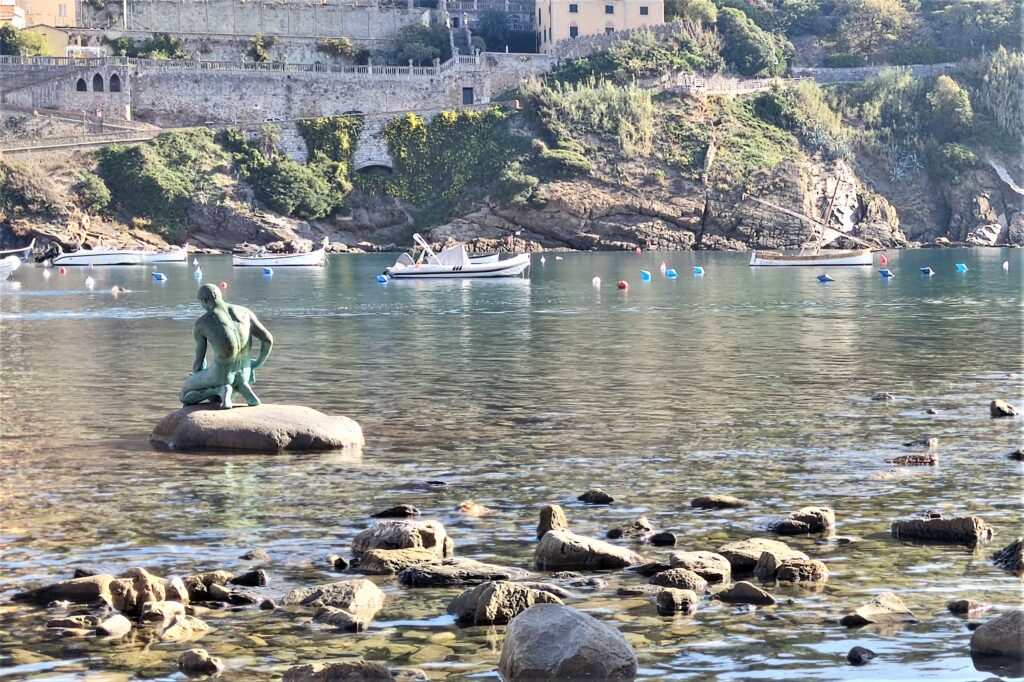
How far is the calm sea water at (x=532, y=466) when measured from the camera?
476 inches

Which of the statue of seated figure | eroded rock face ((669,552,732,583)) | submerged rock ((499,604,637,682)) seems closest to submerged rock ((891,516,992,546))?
eroded rock face ((669,552,732,583))

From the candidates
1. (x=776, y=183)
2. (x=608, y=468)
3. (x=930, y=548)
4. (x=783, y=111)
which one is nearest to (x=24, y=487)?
(x=608, y=468)

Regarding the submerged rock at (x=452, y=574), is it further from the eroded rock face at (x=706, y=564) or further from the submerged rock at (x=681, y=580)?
the eroded rock face at (x=706, y=564)

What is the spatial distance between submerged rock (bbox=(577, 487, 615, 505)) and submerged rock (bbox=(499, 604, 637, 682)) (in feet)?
20.5

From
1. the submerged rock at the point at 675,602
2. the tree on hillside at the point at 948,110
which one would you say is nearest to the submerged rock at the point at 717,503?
the submerged rock at the point at 675,602

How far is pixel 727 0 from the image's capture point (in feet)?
414

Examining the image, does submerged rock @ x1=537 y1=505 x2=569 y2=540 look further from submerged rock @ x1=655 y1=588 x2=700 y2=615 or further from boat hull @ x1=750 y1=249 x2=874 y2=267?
boat hull @ x1=750 y1=249 x2=874 y2=267

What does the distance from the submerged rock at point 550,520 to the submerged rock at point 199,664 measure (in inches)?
195

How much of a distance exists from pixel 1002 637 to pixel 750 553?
3.14m

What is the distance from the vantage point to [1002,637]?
37.6 feet

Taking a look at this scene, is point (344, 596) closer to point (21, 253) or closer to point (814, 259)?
point (814, 259)

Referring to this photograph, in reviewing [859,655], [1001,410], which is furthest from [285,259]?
[859,655]

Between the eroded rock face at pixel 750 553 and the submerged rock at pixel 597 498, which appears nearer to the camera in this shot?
the eroded rock face at pixel 750 553

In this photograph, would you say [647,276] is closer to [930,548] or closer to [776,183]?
[776,183]
